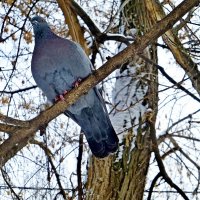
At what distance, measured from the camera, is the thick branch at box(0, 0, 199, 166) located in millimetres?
2424

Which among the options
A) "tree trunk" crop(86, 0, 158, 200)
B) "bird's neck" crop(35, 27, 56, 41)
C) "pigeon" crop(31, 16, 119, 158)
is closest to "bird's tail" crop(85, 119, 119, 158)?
"pigeon" crop(31, 16, 119, 158)

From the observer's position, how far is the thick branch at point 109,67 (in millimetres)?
2424

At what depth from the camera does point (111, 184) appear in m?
4.24

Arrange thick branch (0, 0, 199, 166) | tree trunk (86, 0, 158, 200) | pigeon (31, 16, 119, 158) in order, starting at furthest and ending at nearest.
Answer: tree trunk (86, 0, 158, 200) < pigeon (31, 16, 119, 158) < thick branch (0, 0, 199, 166)

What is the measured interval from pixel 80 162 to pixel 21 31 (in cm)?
142

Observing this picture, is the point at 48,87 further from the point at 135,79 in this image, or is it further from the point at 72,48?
the point at 135,79

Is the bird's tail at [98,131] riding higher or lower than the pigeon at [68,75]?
lower

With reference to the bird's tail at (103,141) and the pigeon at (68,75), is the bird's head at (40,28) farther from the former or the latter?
the bird's tail at (103,141)

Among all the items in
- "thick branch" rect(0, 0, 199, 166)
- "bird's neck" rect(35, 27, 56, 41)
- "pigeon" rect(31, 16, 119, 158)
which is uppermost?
"bird's neck" rect(35, 27, 56, 41)

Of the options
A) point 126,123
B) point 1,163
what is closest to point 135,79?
point 126,123

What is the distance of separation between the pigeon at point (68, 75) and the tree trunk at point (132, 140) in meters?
1.04

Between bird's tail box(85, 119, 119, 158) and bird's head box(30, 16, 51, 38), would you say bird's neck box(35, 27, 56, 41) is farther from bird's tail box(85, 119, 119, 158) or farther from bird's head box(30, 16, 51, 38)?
bird's tail box(85, 119, 119, 158)

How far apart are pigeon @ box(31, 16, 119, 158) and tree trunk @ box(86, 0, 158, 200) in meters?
1.04

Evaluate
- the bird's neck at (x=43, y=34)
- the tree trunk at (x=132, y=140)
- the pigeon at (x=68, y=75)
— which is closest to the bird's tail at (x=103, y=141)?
the pigeon at (x=68, y=75)
